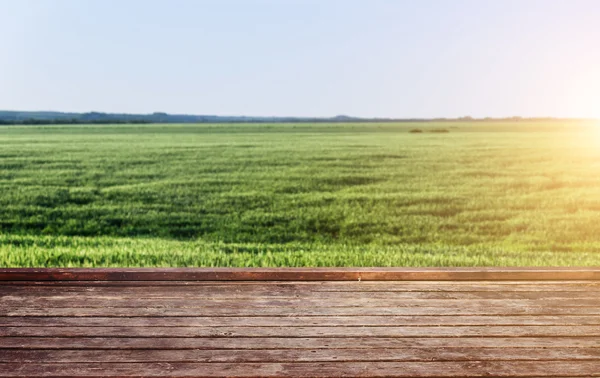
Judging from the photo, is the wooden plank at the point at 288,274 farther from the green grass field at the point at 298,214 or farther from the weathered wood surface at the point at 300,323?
the green grass field at the point at 298,214

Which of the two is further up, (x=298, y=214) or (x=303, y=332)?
(x=303, y=332)

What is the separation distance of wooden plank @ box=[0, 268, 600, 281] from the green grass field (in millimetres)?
2938

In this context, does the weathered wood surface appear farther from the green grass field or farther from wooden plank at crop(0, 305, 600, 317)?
the green grass field

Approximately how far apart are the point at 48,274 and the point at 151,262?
3.48m

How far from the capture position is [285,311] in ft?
15.5

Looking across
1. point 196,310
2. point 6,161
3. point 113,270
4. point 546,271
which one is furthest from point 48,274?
point 6,161

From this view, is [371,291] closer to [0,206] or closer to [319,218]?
[319,218]

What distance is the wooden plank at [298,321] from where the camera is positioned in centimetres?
439

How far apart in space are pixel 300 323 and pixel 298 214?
12066 millimetres

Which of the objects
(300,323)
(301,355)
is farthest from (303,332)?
(301,355)

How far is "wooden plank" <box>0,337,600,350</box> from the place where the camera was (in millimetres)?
3965

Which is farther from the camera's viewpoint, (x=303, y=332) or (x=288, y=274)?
(x=288, y=274)

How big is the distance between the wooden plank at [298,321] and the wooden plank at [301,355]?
50 cm

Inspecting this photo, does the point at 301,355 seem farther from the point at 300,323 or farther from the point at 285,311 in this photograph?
the point at 285,311
